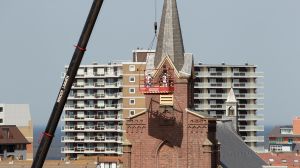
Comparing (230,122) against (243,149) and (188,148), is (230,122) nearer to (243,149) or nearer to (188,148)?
(243,149)

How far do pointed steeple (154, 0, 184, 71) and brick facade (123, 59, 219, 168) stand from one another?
1386 millimetres

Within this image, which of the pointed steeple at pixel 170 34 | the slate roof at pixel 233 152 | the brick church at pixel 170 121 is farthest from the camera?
the slate roof at pixel 233 152

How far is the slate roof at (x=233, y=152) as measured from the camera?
119812mm

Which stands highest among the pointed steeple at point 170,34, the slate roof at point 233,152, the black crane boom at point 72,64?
the pointed steeple at point 170,34

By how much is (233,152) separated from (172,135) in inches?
987

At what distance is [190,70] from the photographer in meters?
99.6

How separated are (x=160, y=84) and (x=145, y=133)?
5322 millimetres

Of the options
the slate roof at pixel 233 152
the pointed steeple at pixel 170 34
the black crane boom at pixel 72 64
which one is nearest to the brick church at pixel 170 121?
the pointed steeple at pixel 170 34

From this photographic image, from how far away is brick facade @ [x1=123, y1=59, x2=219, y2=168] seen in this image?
3903 inches

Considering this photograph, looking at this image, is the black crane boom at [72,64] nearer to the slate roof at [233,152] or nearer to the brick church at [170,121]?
the brick church at [170,121]

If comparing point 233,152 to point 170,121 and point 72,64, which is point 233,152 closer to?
point 170,121

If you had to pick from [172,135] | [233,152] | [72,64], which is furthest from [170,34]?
[72,64]

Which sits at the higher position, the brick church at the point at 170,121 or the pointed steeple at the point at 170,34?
the pointed steeple at the point at 170,34

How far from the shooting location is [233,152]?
124125mm
